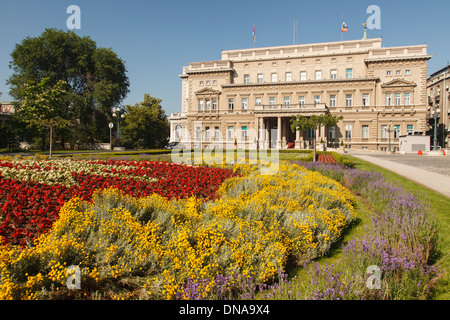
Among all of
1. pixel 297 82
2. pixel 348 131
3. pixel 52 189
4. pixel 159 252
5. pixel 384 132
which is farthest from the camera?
pixel 297 82

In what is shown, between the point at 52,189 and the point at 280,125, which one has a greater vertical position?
the point at 280,125

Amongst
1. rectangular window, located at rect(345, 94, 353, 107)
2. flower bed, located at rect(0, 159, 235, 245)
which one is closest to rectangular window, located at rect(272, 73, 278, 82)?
rectangular window, located at rect(345, 94, 353, 107)

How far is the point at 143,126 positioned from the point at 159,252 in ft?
145

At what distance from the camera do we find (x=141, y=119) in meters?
45.0

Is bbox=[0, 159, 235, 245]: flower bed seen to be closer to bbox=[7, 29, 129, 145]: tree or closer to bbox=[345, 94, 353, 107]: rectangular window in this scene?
bbox=[7, 29, 129, 145]: tree

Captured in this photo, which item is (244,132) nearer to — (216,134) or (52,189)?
(216,134)

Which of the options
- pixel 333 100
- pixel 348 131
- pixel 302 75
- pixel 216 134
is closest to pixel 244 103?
pixel 216 134

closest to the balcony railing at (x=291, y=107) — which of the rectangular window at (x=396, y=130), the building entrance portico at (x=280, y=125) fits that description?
the building entrance portico at (x=280, y=125)

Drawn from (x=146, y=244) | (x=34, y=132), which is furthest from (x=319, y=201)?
(x=34, y=132)

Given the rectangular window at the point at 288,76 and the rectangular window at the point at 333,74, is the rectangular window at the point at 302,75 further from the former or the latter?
the rectangular window at the point at 333,74

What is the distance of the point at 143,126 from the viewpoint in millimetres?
45125

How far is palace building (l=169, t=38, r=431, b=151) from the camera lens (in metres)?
41.1

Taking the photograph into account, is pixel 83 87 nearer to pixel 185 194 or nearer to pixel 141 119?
pixel 141 119

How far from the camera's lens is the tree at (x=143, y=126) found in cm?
4525
